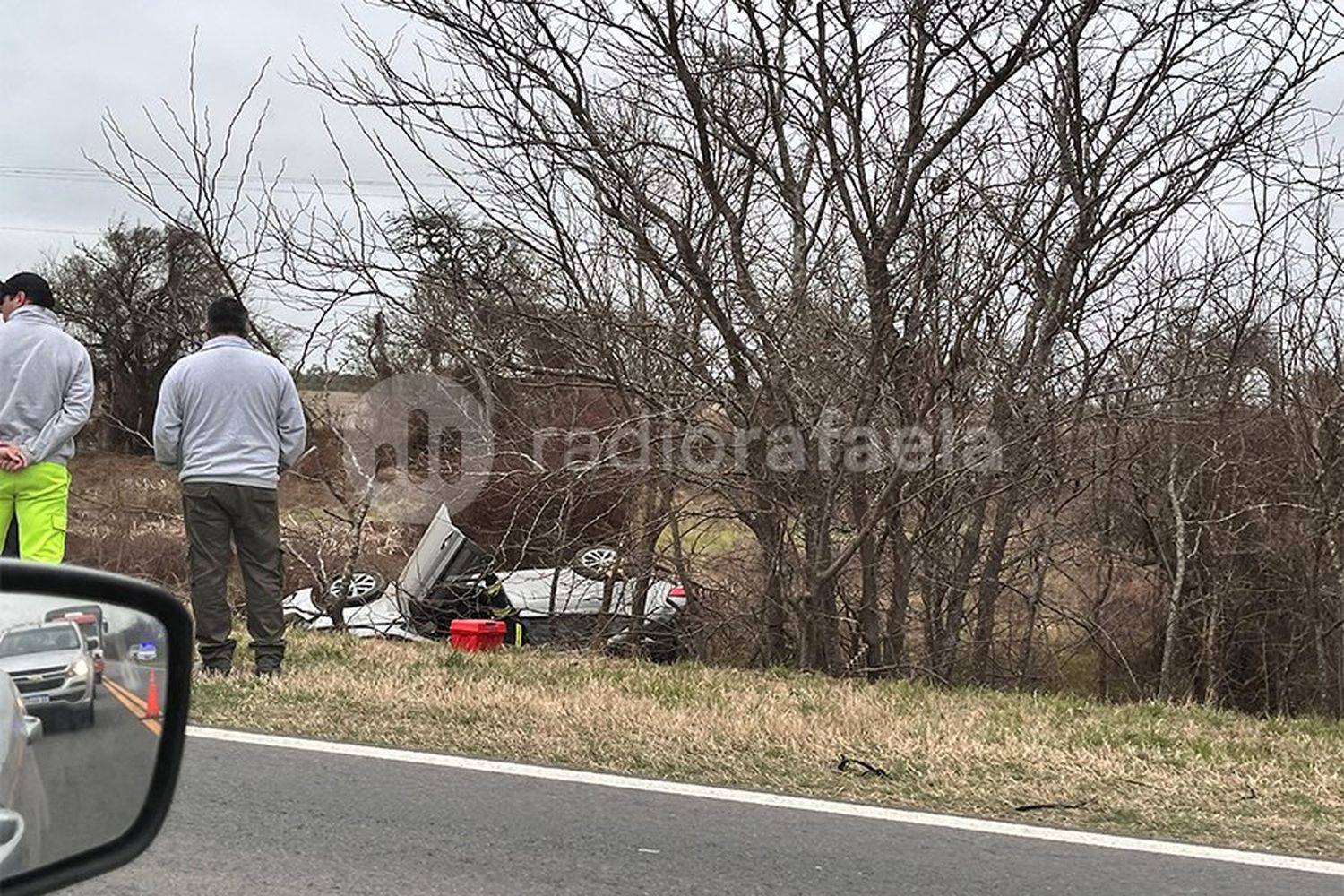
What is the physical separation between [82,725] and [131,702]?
0.13m

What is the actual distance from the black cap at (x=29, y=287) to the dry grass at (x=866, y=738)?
199 cm

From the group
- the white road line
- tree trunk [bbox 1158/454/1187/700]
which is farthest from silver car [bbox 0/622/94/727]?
tree trunk [bbox 1158/454/1187/700]

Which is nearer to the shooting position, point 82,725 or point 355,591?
point 82,725

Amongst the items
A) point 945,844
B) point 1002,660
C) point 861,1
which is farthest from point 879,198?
point 945,844

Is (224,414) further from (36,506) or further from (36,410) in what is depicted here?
(36,506)

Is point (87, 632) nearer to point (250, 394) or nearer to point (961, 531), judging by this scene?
point (250, 394)

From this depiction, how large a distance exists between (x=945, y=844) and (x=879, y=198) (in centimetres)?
666

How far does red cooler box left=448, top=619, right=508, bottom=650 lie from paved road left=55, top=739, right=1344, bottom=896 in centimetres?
430

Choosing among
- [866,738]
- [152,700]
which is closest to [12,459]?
[866,738]

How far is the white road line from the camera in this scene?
4.53 metres

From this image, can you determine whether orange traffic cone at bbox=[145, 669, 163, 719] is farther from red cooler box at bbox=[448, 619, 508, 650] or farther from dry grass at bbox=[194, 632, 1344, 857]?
red cooler box at bbox=[448, 619, 508, 650]

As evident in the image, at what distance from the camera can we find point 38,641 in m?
1.72

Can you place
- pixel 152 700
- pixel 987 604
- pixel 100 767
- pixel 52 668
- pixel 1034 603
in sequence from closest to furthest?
pixel 52 668
pixel 100 767
pixel 152 700
pixel 987 604
pixel 1034 603

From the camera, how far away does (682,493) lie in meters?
10.7
